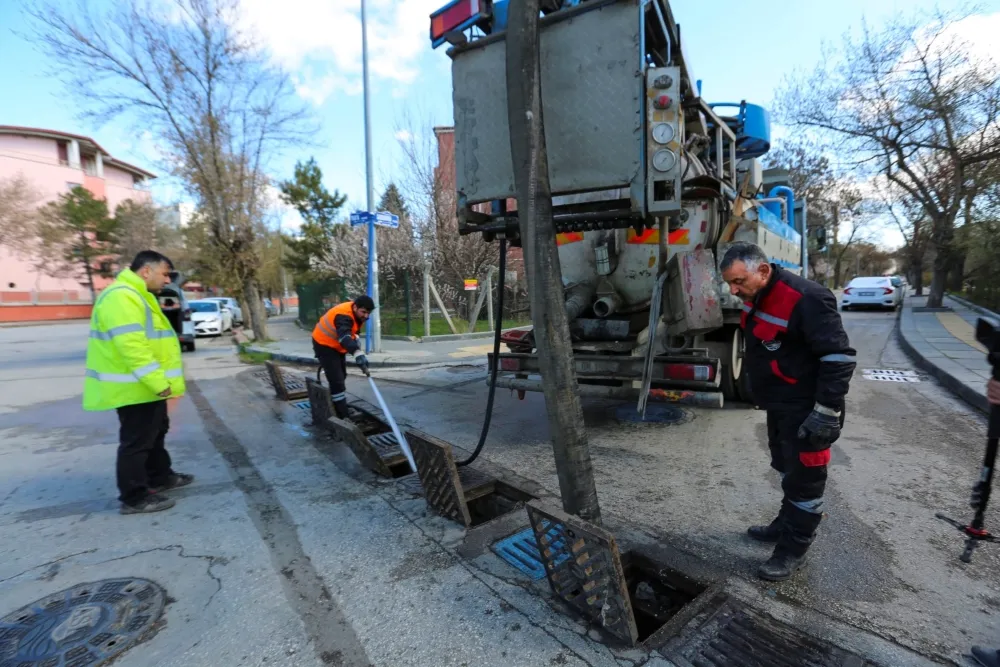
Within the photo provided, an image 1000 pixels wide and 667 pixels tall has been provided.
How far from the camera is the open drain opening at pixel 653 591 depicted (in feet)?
8.41

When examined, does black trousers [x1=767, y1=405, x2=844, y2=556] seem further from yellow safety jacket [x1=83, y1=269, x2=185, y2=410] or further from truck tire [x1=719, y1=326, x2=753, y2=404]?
yellow safety jacket [x1=83, y1=269, x2=185, y2=410]

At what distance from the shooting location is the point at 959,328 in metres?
11.8

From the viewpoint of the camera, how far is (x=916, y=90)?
14164mm

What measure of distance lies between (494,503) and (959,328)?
534 inches

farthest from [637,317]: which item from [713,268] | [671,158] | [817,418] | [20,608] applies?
[20,608]

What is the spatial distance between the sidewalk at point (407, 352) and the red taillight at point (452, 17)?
311 inches

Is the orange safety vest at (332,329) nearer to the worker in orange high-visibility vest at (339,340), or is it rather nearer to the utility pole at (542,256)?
the worker in orange high-visibility vest at (339,340)

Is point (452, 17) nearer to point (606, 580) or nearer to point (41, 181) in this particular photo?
point (606, 580)

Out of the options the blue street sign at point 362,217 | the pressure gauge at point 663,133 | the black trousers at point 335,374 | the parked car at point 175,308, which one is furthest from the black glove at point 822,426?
the blue street sign at point 362,217

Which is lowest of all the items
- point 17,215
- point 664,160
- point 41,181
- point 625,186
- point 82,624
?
point 82,624

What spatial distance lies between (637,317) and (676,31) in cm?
269

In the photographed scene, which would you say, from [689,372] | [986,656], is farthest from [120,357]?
[986,656]

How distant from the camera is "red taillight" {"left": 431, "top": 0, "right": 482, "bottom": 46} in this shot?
9.05ft

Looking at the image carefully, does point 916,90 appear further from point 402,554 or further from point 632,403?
point 402,554
